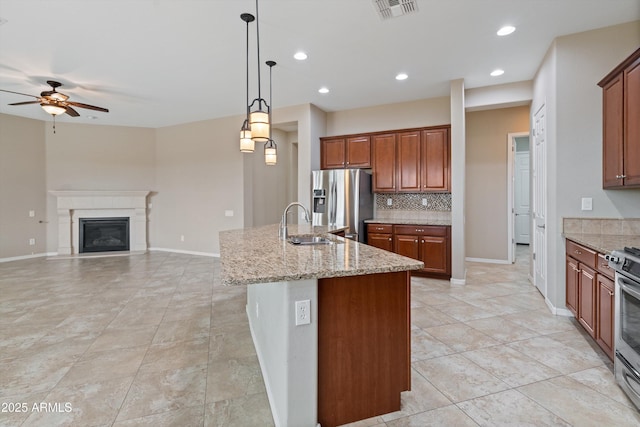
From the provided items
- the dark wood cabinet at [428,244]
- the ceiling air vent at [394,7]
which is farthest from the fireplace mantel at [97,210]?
the ceiling air vent at [394,7]

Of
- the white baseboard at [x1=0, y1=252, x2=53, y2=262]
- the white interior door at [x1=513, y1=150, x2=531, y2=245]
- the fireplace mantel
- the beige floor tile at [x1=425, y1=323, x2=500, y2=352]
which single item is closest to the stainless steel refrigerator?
the beige floor tile at [x1=425, y1=323, x2=500, y2=352]

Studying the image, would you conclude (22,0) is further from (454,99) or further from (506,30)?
(454,99)

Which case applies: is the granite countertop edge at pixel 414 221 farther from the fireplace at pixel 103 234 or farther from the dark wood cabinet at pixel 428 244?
the fireplace at pixel 103 234

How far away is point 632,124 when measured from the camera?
2.47 m

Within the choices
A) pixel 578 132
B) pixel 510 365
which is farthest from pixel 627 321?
pixel 578 132

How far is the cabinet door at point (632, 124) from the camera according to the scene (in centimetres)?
239

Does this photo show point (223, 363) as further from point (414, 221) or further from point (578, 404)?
point (414, 221)

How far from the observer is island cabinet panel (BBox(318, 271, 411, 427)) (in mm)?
1606

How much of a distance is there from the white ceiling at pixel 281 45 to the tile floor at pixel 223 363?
2.92 m

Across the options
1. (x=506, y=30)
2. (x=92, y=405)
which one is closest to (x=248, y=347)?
(x=92, y=405)

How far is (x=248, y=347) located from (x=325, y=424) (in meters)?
1.18

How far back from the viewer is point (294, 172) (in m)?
7.93

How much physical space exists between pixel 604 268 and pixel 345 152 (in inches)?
157

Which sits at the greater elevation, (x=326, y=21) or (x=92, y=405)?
(x=326, y=21)
